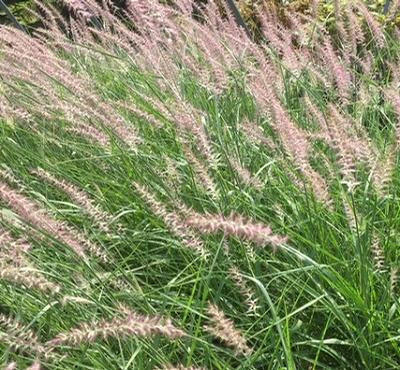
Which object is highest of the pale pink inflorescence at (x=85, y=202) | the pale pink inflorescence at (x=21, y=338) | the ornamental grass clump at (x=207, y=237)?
the pale pink inflorescence at (x=21, y=338)

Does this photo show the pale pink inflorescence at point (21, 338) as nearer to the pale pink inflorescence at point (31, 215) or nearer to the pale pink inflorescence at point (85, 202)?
the pale pink inflorescence at point (31, 215)

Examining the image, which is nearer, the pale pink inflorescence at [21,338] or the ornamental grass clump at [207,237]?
the pale pink inflorescence at [21,338]

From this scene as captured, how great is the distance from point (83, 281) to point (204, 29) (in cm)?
161

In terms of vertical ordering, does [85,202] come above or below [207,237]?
above

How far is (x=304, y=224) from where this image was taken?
2.04 m

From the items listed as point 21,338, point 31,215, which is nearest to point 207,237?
point 31,215

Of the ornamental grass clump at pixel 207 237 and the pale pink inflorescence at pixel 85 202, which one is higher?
the pale pink inflorescence at pixel 85 202

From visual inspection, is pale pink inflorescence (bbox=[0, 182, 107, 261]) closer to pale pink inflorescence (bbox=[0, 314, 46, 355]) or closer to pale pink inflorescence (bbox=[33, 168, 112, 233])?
pale pink inflorescence (bbox=[33, 168, 112, 233])

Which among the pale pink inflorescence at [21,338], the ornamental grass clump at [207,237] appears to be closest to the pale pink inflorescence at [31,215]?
the ornamental grass clump at [207,237]

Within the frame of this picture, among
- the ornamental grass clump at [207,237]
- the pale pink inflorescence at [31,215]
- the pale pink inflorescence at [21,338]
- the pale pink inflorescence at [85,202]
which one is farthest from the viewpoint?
the pale pink inflorescence at [85,202]

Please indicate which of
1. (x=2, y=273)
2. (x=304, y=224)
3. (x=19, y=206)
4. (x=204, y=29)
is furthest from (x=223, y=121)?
(x=2, y=273)

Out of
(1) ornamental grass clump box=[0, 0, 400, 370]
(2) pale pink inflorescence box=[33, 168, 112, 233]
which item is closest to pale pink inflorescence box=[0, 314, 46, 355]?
(1) ornamental grass clump box=[0, 0, 400, 370]

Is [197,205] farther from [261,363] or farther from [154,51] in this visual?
[154,51]

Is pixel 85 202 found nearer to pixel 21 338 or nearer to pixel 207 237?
pixel 207 237
